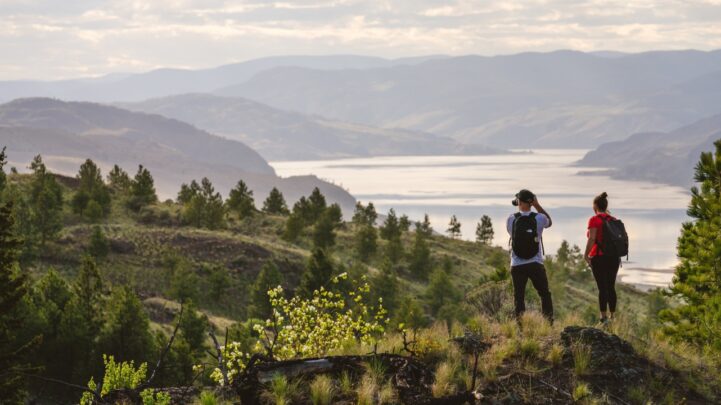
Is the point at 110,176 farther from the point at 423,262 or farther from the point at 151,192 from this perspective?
the point at 423,262

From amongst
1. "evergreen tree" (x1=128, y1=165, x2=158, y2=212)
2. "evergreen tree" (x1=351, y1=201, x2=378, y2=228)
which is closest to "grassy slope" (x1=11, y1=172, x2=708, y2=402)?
"evergreen tree" (x1=128, y1=165, x2=158, y2=212)

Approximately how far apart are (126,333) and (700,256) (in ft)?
114

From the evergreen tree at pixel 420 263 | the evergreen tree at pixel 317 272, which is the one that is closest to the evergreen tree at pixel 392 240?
the evergreen tree at pixel 420 263

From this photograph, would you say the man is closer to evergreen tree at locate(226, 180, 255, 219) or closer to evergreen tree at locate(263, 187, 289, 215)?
evergreen tree at locate(226, 180, 255, 219)

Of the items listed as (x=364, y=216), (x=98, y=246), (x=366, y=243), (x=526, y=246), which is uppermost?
(x=526, y=246)

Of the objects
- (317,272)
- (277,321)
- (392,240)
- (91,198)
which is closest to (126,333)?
(317,272)

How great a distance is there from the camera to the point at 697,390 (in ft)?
44.2

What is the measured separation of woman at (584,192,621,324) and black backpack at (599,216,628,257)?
10cm

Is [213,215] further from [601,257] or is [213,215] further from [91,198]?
[601,257]

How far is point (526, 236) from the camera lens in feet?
53.4

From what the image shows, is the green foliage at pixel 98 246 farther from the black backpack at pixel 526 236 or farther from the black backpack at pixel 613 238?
the black backpack at pixel 613 238

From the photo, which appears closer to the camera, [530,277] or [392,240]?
[530,277]

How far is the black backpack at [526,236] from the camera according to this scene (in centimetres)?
1627

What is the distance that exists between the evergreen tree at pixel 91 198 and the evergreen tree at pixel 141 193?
5.21 m
